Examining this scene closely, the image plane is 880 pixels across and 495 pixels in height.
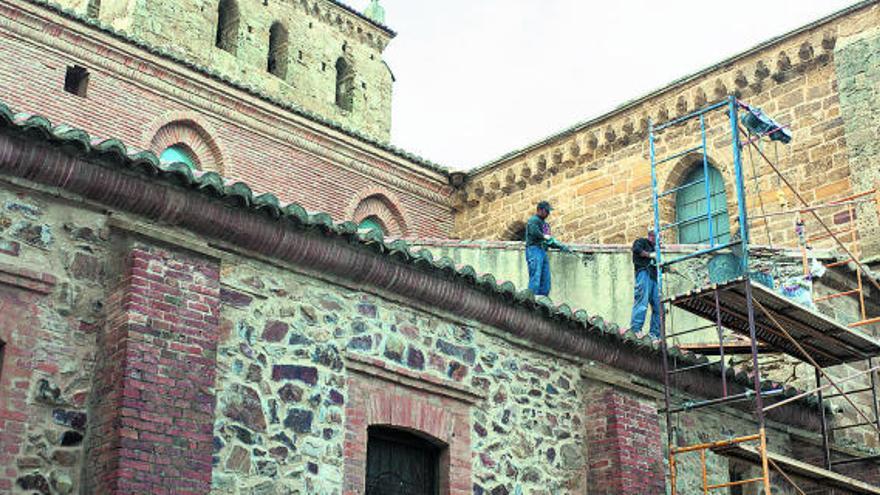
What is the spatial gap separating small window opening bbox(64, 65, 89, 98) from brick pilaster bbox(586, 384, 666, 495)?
11.9m

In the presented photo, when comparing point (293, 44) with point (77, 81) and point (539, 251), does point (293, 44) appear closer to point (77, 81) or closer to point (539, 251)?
point (77, 81)

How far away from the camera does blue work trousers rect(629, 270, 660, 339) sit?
1453 centimetres

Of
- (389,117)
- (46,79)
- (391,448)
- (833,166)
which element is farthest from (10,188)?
(389,117)

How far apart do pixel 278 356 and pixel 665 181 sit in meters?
13.2

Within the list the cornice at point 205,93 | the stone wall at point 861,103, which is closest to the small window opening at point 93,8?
the cornice at point 205,93

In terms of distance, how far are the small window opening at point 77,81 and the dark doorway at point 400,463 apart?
39.6 feet

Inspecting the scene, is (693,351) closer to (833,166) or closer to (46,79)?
(833,166)

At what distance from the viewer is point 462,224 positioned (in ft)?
82.2

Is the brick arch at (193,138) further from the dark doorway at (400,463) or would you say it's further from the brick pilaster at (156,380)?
the brick pilaster at (156,380)

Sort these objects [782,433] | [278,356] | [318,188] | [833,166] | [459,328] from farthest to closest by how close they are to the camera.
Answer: [318,188] < [833,166] < [782,433] < [459,328] < [278,356]

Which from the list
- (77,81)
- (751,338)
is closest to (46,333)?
(751,338)

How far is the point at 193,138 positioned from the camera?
2195cm

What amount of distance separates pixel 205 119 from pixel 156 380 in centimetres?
1401

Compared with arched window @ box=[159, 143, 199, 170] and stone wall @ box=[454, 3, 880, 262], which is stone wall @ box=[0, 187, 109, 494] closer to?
stone wall @ box=[454, 3, 880, 262]
